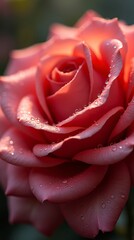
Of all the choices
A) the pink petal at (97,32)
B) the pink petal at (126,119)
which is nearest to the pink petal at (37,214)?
the pink petal at (126,119)

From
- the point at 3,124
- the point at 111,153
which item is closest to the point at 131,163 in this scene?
the point at 111,153

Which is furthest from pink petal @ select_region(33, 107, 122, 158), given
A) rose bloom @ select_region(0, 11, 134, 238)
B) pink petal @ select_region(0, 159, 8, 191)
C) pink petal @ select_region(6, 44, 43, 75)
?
pink petal @ select_region(6, 44, 43, 75)

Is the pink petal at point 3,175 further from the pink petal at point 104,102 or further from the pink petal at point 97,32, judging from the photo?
the pink petal at point 97,32

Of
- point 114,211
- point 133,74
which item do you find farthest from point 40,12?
point 114,211

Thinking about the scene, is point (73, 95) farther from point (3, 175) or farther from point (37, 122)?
point (3, 175)

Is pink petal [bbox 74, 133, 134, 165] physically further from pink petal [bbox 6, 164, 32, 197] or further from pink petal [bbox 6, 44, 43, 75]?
pink petal [bbox 6, 44, 43, 75]
